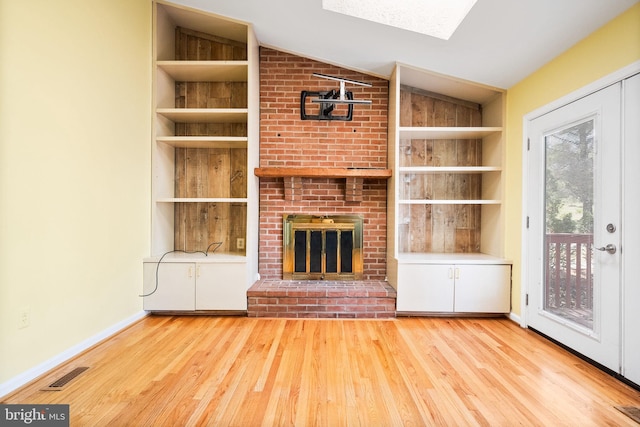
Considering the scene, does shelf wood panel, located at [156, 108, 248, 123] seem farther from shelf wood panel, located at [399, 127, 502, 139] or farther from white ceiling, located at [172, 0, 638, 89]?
shelf wood panel, located at [399, 127, 502, 139]

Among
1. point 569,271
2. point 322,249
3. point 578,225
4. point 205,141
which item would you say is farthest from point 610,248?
point 205,141

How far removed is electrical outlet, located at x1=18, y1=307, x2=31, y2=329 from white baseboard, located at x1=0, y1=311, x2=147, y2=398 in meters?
0.28

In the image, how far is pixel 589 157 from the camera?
2209mm

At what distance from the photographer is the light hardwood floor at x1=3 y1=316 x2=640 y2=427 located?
160cm

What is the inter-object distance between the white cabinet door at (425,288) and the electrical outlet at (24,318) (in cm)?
281

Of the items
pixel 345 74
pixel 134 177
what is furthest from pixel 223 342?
pixel 345 74

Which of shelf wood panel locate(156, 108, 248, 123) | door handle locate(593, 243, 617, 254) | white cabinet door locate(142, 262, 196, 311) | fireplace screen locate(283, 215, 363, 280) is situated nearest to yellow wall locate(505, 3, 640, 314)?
door handle locate(593, 243, 617, 254)

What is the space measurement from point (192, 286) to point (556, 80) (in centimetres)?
364

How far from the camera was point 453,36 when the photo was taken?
101 inches

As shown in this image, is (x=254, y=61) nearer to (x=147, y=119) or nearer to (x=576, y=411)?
(x=147, y=119)

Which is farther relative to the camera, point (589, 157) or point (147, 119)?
point (147, 119)

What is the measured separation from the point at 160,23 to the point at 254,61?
102 cm

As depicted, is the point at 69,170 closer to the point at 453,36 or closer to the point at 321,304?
the point at 321,304

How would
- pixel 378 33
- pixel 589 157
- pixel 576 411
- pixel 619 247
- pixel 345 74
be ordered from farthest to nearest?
pixel 345 74
pixel 378 33
pixel 589 157
pixel 619 247
pixel 576 411
